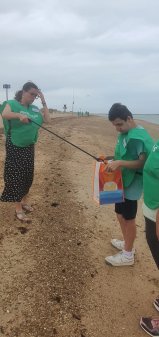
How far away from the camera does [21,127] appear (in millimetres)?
5367

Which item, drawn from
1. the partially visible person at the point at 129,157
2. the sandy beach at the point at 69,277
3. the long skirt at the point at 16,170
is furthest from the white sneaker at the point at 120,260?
the long skirt at the point at 16,170

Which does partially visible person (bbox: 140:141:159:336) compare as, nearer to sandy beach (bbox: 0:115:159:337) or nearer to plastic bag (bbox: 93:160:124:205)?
sandy beach (bbox: 0:115:159:337)

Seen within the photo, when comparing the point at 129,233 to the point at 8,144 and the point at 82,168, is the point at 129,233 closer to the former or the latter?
the point at 8,144

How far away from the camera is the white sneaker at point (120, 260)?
15.4 ft

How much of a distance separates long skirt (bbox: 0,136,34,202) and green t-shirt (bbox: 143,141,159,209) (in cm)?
265

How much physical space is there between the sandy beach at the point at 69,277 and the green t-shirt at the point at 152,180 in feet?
4.11

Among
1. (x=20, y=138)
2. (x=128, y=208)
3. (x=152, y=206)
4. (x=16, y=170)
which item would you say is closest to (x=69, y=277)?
(x=128, y=208)

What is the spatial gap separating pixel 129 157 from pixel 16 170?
208cm

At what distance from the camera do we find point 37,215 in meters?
6.05

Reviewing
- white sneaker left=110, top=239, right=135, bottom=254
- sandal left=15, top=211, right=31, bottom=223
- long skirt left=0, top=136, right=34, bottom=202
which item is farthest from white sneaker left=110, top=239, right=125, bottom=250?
long skirt left=0, top=136, right=34, bottom=202

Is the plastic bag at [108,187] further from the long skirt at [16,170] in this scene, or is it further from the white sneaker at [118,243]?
the long skirt at [16,170]

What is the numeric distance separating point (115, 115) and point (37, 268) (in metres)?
1.91

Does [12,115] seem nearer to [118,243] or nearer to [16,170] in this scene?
[16,170]

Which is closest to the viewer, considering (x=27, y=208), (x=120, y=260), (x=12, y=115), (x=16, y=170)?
(x=120, y=260)
